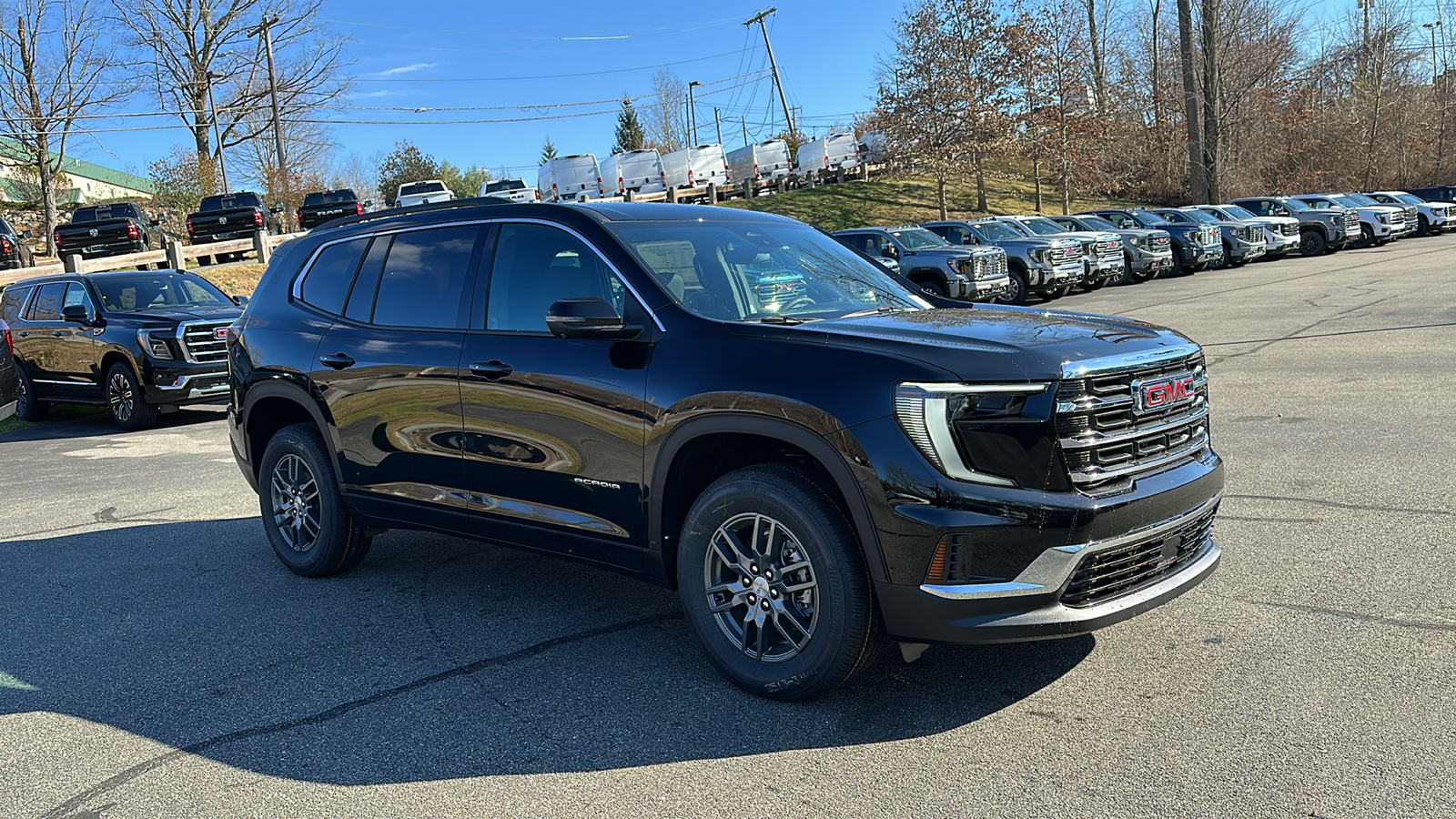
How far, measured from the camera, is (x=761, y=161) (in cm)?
4756

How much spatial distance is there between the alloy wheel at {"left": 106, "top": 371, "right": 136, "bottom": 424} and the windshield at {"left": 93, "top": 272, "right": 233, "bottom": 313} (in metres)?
0.94

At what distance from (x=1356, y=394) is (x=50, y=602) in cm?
963

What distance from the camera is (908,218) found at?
138ft

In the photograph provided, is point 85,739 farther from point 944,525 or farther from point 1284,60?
point 1284,60

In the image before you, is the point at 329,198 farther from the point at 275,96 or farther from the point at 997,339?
the point at 997,339

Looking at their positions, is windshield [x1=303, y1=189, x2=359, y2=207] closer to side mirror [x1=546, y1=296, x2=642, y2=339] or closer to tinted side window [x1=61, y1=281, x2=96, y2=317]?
tinted side window [x1=61, y1=281, x2=96, y2=317]

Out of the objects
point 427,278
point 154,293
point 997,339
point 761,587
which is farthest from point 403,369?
point 154,293

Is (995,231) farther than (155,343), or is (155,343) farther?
(995,231)

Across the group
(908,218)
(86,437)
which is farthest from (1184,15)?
(86,437)

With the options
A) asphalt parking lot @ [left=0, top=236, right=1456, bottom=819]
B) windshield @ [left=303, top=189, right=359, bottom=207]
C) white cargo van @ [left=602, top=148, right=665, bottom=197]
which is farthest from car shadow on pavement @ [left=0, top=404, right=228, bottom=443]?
white cargo van @ [left=602, top=148, right=665, bottom=197]

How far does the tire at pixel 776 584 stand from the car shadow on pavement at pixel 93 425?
1031 centimetres

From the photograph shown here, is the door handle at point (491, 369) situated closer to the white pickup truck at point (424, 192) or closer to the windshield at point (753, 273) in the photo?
the windshield at point (753, 273)

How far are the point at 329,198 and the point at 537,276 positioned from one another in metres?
34.3

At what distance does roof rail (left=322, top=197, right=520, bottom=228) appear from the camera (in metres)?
5.17
